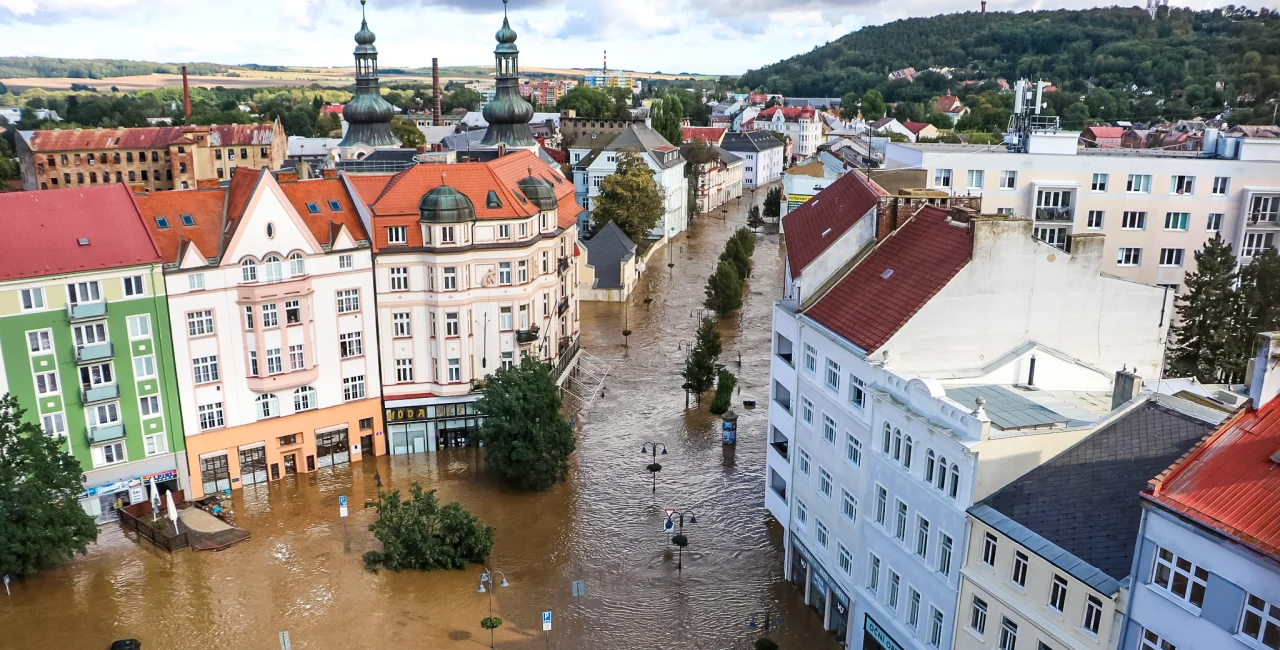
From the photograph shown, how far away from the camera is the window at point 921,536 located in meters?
29.5

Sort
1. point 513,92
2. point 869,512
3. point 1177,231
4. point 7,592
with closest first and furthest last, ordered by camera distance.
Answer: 1. point 869,512
2. point 7,592
3. point 1177,231
4. point 513,92

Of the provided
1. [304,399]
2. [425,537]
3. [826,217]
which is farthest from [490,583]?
[826,217]

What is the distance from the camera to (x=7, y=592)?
135 feet

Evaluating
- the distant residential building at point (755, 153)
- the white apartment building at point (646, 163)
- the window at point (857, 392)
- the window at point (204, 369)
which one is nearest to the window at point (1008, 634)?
the window at point (857, 392)

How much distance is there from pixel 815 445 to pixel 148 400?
1350 inches

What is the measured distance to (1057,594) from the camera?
24.4 metres

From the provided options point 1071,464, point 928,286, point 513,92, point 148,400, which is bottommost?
point 148,400

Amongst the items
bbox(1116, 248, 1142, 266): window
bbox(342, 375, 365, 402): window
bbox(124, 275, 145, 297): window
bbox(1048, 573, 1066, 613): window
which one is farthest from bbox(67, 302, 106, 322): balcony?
bbox(1116, 248, 1142, 266): window

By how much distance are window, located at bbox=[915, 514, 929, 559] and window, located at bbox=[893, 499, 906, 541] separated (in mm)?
858

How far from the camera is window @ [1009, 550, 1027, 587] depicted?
83.4ft

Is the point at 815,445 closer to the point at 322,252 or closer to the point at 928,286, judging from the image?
the point at 928,286

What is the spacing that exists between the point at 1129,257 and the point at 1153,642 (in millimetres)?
45134

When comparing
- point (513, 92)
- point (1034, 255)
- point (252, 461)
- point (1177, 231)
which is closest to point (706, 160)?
point (513, 92)

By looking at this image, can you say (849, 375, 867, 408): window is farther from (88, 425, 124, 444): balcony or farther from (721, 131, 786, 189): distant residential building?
(721, 131, 786, 189): distant residential building
